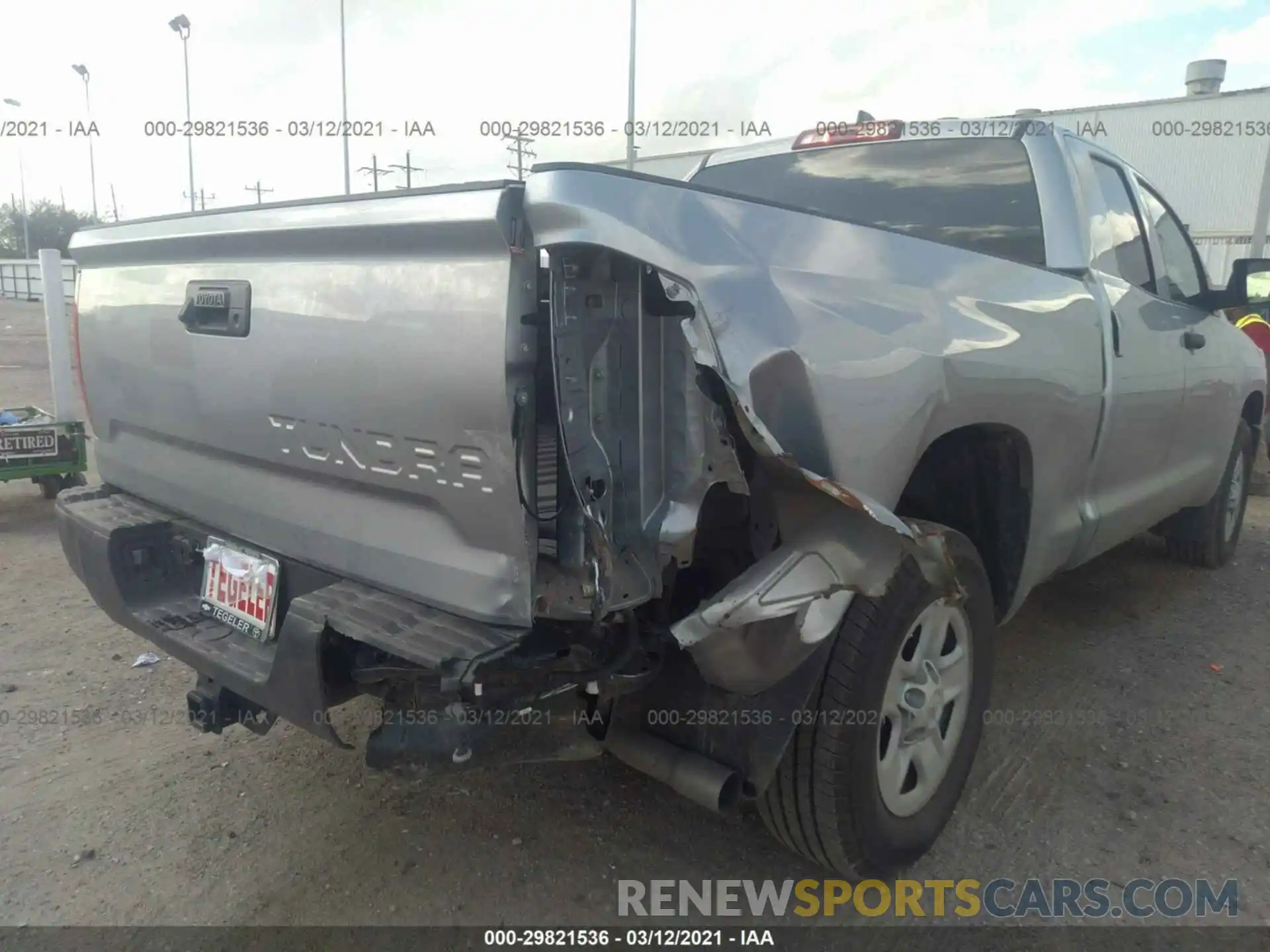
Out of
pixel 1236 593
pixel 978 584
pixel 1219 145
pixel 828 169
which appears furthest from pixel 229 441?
pixel 1219 145

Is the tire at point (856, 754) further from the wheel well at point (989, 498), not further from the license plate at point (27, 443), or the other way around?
the license plate at point (27, 443)

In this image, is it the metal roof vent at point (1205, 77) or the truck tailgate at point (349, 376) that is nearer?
the truck tailgate at point (349, 376)

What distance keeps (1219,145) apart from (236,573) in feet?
85.4

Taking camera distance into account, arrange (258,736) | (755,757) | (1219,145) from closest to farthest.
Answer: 1. (755,757)
2. (258,736)
3. (1219,145)

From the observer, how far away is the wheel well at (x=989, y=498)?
255 cm

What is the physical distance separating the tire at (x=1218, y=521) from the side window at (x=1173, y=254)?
2.96 ft

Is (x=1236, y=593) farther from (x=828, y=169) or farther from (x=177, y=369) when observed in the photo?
(x=177, y=369)

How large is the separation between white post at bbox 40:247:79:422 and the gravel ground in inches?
102

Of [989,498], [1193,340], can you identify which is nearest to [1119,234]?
[1193,340]

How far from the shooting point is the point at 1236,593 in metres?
4.72

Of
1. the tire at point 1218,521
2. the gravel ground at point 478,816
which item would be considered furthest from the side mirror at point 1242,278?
the gravel ground at point 478,816

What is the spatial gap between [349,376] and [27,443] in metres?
4.77

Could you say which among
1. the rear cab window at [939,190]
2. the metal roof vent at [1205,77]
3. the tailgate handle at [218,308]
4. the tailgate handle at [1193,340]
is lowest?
the tailgate handle at [1193,340]

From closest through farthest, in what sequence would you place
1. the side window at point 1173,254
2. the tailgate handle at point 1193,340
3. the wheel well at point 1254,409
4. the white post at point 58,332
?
the tailgate handle at point 1193,340
the side window at point 1173,254
the wheel well at point 1254,409
the white post at point 58,332
